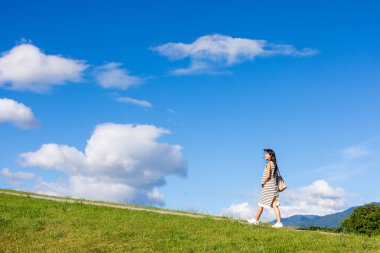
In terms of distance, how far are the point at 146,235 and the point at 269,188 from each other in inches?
202

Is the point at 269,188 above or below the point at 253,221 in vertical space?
above

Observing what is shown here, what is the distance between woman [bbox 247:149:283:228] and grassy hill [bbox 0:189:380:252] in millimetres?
916

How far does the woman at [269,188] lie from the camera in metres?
19.8

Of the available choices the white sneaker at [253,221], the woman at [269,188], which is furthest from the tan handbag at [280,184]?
the white sneaker at [253,221]

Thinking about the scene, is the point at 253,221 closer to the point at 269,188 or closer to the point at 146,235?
the point at 269,188

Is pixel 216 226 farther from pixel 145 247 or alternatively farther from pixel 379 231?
pixel 379 231

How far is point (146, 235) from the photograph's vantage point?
56.8 feet

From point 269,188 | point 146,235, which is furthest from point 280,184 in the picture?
point 146,235

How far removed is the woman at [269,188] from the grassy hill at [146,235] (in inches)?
36.1

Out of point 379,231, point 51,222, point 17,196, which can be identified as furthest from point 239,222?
point 379,231

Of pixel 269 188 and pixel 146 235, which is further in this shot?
pixel 269 188

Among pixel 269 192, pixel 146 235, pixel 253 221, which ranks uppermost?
pixel 269 192

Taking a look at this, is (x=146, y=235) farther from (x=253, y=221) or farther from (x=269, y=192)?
(x=269, y=192)

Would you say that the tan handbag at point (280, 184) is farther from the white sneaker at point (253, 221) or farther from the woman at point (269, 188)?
the white sneaker at point (253, 221)
